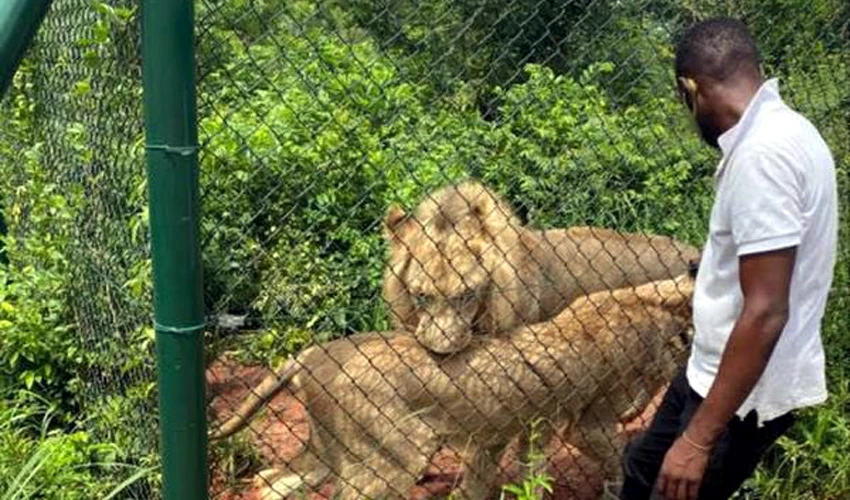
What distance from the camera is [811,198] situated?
2.79 meters

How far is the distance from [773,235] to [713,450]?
2.26 feet

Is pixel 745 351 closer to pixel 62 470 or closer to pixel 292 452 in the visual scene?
pixel 62 470

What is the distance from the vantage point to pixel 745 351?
274 cm

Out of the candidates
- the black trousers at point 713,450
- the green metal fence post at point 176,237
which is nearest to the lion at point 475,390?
the black trousers at point 713,450

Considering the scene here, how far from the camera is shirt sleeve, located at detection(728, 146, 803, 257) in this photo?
2668 mm

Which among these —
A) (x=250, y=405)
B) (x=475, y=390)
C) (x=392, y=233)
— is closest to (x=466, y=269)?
(x=392, y=233)

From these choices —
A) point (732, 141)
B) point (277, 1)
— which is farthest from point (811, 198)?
point (277, 1)

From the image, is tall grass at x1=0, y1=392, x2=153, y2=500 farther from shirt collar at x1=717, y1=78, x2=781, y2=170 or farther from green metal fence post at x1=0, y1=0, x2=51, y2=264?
shirt collar at x1=717, y1=78, x2=781, y2=170

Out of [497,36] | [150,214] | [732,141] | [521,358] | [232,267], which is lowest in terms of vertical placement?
[521,358]

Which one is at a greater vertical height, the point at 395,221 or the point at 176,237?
the point at 176,237

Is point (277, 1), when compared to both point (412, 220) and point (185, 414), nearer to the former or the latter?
point (412, 220)

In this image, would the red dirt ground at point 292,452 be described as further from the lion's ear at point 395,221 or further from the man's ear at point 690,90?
the man's ear at point 690,90

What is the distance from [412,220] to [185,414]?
2627mm

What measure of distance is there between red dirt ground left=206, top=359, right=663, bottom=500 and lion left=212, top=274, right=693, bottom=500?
15 cm
